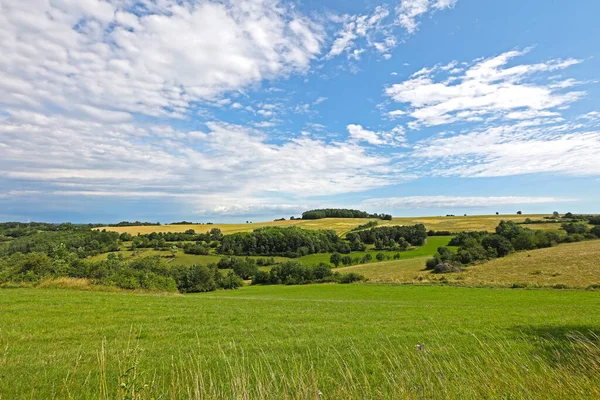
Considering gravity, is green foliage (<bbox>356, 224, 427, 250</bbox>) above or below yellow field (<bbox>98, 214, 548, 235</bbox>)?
below

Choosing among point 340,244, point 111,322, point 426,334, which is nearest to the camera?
point 426,334

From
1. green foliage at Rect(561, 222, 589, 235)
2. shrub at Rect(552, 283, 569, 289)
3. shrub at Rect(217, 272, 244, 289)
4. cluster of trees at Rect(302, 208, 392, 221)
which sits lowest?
shrub at Rect(217, 272, 244, 289)

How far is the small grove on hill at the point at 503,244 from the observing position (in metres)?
66.6

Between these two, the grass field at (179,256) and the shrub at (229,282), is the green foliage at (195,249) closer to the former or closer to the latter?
the grass field at (179,256)

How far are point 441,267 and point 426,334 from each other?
54405 mm

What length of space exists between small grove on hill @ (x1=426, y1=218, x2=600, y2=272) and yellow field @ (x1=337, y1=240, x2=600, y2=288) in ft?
11.1

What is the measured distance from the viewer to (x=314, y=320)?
53.4 ft

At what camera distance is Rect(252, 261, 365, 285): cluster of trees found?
7094 centimetres

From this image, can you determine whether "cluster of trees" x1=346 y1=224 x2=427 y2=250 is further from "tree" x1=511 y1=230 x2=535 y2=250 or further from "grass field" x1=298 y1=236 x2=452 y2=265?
"tree" x1=511 y1=230 x2=535 y2=250

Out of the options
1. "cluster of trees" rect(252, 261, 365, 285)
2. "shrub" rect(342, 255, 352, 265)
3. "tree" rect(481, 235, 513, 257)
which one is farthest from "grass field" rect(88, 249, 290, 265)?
"tree" rect(481, 235, 513, 257)

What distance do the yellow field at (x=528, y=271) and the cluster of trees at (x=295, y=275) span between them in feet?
25.9

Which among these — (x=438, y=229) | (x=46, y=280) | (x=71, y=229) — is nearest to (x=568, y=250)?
(x=438, y=229)

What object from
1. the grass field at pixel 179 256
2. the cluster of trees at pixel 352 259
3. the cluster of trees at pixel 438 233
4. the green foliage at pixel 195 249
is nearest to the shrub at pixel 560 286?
the cluster of trees at pixel 352 259

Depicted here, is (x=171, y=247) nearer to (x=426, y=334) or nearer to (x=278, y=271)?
(x=278, y=271)
